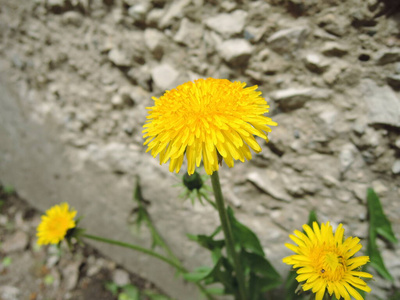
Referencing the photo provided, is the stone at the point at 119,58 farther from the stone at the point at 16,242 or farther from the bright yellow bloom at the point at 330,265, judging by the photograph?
the stone at the point at 16,242

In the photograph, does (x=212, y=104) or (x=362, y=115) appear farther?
(x=362, y=115)

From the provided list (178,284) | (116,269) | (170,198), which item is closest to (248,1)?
(170,198)

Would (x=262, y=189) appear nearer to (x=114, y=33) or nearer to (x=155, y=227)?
(x=155, y=227)

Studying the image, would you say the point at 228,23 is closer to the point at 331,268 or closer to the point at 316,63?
the point at 316,63

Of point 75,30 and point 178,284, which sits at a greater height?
point 75,30

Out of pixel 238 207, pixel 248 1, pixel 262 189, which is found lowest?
pixel 238 207

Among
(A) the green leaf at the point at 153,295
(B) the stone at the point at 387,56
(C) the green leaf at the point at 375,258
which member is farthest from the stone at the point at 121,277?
(B) the stone at the point at 387,56
